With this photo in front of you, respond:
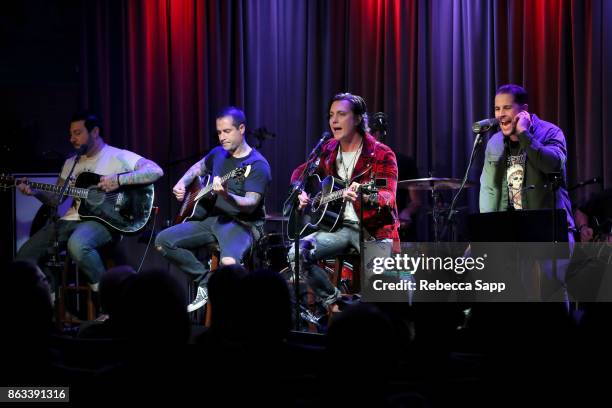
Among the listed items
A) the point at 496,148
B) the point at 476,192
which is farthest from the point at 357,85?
the point at 496,148

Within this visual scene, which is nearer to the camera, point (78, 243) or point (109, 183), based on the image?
point (78, 243)

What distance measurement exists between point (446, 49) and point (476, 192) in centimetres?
130

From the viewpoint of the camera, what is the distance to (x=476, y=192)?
6.36m

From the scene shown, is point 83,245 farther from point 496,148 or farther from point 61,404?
point 61,404

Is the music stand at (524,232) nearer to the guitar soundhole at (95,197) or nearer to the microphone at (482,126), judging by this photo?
the microphone at (482,126)

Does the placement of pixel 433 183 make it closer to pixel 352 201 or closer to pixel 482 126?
pixel 352 201

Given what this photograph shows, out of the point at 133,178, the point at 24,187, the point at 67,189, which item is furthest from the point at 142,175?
the point at 24,187

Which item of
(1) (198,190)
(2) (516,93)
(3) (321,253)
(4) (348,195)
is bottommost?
(3) (321,253)

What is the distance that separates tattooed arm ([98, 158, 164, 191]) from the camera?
605 centimetres

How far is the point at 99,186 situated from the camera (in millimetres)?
6086

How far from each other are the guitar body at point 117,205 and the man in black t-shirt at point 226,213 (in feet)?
1.40

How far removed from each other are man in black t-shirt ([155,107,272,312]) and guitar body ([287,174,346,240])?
0.46 metres

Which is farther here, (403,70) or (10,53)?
(10,53)

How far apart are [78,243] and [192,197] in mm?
982
